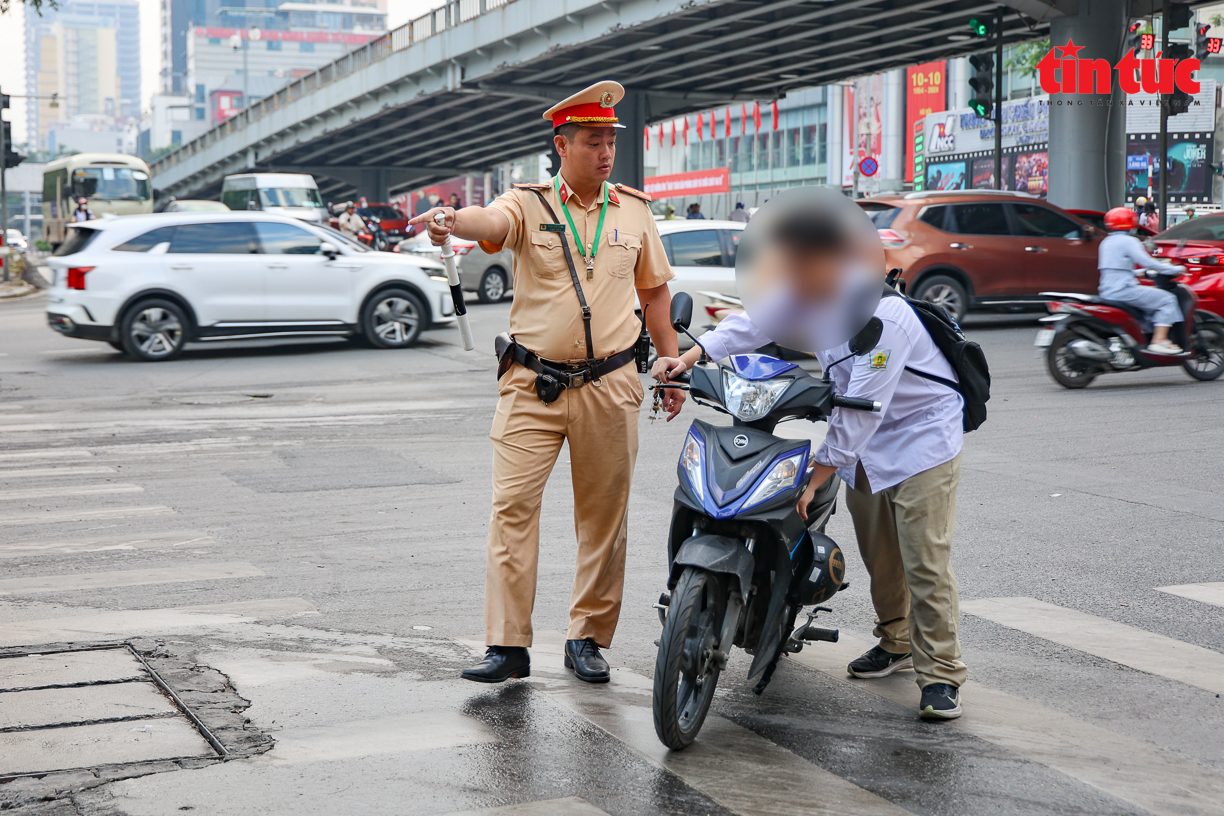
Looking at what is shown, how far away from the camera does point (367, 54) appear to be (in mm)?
46125

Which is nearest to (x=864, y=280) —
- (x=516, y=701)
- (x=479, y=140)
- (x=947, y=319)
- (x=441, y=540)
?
(x=947, y=319)

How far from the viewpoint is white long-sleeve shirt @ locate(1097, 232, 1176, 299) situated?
11.8 metres

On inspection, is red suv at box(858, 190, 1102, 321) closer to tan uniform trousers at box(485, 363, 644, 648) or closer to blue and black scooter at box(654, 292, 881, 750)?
tan uniform trousers at box(485, 363, 644, 648)

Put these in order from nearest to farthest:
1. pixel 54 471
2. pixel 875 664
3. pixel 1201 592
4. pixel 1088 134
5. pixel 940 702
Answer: pixel 940 702, pixel 875 664, pixel 1201 592, pixel 54 471, pixel 1088 134

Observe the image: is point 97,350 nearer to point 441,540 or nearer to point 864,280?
point 441,540

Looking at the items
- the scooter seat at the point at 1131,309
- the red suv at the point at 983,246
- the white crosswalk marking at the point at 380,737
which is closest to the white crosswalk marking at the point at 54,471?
the white crosswalk marking at the point at 380,737

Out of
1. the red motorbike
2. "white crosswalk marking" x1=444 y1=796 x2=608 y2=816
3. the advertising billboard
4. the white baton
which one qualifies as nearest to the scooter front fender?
"white crosswalk marking" x1=444 y1=796 x2=608 y2=816

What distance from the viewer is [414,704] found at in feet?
13.6

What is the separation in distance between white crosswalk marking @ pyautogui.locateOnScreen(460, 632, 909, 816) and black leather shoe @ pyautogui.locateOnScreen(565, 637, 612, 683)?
1.4 inches

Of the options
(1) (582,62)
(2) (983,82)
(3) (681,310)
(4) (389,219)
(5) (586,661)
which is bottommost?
(5) (586,661)

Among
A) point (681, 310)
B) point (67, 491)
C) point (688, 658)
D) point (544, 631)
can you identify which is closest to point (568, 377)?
point (681, 310)

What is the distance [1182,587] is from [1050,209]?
12746mm

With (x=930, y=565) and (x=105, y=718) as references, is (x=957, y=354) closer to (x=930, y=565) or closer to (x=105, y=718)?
(x=930, y=565)

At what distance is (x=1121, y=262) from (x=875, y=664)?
27.9ft
